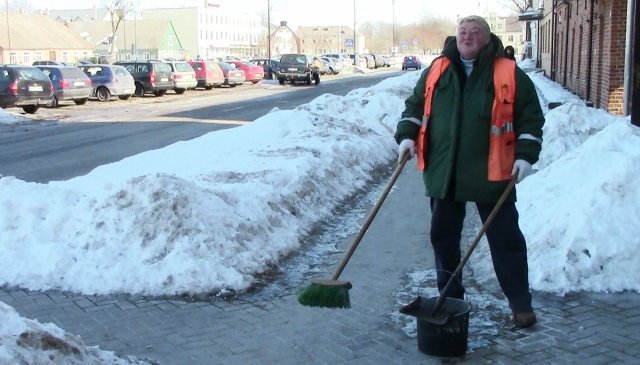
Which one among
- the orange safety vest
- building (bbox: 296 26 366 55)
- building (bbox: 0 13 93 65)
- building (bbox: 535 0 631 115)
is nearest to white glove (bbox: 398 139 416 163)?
the orange safety vest

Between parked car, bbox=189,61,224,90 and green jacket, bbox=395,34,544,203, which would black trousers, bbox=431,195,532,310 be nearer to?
green jacket, bbox=395,34,544,203

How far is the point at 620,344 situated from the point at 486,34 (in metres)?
2.00

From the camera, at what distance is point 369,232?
737 centimetres

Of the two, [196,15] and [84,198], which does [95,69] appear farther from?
[196,15]

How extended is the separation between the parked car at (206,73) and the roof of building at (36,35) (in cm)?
3879

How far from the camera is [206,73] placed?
3816 centimetres

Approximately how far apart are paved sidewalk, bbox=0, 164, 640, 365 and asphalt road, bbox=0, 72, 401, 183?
7.05 meters

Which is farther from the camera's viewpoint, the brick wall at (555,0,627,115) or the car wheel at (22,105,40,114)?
the car wheel at (22,105,40,114)

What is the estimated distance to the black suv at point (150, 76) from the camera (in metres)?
32.9

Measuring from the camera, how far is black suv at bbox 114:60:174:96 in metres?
32.9

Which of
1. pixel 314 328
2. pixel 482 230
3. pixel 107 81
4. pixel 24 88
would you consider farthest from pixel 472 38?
pixel 107 81

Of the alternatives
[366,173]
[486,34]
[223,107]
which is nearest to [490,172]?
[486,34]

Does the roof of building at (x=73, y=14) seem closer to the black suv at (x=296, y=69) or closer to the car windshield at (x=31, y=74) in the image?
the black suv at (x=296, y=69)

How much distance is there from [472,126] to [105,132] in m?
15.6
